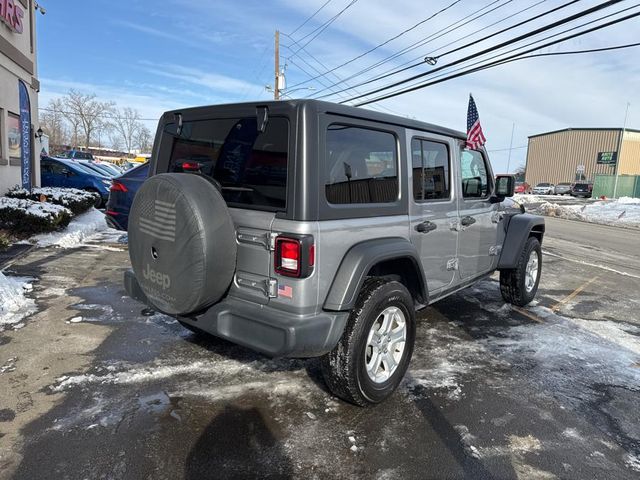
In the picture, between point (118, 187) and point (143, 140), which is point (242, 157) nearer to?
point (118, 187)

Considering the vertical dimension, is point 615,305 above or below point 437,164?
below

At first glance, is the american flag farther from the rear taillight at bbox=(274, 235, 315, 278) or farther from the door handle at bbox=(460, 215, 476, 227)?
the rear taillight at bbox=(274, 235, 315, 278)

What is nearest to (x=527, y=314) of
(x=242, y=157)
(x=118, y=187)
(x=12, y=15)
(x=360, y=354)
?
(x=360, y=354)

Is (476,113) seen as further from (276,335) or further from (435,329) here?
(276,335)

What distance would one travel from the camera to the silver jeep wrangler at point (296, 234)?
281 centimetres

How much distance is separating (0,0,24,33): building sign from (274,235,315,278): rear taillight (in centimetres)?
1188

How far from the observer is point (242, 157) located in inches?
125

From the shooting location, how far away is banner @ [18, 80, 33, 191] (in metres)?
12.5

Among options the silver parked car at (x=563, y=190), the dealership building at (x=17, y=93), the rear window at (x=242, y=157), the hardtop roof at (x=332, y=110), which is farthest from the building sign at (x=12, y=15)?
the silver parked car at (x=563, y=190)

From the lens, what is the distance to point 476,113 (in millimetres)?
4996

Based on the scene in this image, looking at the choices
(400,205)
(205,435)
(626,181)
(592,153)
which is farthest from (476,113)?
(592,153)

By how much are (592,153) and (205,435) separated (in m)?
74.1

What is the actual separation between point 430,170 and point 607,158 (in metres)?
67.6

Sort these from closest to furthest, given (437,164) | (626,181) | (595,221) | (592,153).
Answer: (437,164) < (595,221) < (626,181) < (592,153)
